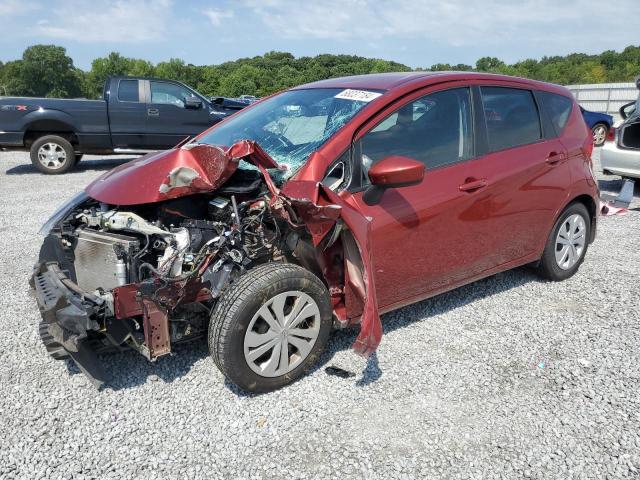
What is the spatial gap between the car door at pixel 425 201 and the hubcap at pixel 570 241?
1.12 m

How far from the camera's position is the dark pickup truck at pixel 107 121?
9891 millimetres

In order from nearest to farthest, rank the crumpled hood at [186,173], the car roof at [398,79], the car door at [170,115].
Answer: the crumpled hood at [186,173]
the car roof at [398,79]
the car door at [170,115]

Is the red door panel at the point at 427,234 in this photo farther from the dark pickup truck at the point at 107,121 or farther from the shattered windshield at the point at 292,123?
the dark pickup truck at the point at 107,121

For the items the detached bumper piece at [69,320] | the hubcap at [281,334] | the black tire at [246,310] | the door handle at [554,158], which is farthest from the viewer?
the door handle at [554,158]

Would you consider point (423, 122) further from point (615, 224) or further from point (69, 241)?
point (615, 224)

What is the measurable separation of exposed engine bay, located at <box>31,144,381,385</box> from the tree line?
34148 millimetres

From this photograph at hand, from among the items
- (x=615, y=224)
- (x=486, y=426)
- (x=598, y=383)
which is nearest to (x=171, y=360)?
(x=486, y=426)

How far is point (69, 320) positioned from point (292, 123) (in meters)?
1.89

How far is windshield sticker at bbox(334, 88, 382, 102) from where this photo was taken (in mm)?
3321

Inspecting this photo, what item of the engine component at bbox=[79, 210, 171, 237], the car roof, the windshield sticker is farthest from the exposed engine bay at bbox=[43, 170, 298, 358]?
the car roof

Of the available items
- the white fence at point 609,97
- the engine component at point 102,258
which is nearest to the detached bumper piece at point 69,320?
the engine component at point 102,258

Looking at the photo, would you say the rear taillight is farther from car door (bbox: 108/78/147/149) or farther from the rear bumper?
car door (bbox: 108/78/147/149)

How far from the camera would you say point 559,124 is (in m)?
4.29

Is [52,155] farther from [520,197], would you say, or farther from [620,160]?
[620,160]
